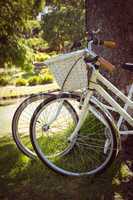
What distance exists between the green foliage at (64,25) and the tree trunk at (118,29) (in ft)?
43.5

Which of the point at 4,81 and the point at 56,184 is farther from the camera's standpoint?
the point at 4,81

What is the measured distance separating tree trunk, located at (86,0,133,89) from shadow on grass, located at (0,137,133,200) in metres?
1.00

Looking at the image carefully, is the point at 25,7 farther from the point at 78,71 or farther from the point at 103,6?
the point at 78,71

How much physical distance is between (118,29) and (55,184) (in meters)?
1.95

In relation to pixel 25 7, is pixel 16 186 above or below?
below

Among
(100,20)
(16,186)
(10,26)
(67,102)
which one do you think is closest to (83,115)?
(67,102)

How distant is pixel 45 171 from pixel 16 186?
0.39 m

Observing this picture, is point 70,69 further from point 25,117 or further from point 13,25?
point 13,25

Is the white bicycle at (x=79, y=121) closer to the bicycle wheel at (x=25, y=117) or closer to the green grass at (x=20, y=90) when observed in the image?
the bicycle wheel at (x=25, y=117)

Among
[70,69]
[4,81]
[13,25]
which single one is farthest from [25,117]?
[4,81]

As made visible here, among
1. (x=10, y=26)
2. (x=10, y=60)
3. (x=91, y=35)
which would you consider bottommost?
(x=10, y=60)

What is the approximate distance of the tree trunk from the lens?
4.68m

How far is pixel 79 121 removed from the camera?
4.03m

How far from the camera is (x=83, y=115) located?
3990 millimetres
